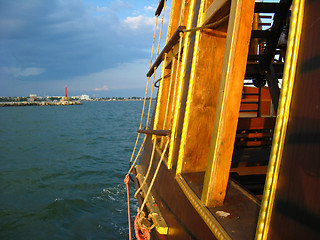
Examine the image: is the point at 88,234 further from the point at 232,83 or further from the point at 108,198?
the point at 232,83

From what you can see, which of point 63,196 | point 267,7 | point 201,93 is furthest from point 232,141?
point 63,196

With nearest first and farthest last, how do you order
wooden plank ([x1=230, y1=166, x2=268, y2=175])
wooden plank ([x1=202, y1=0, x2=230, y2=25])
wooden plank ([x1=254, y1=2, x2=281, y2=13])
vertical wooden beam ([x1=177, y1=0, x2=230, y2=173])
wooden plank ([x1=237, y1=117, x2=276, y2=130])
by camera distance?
wooden plank ([x1=202, y1=0, x2=230, y2=25]) → vertical wooden beam ([x1=177, y1=0, x2=230, y2=173]) → wooden plank ([x1=254, y1=2, x2=281, y2=13]) → wooden plank ([x1=230, y1=166, x2=268, y2=175]) → wooden plank ([x1=237, y1=117, x2=276, y2=130])

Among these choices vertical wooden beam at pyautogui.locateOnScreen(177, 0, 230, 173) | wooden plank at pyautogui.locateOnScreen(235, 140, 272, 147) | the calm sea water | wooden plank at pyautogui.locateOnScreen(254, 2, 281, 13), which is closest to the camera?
vertical wooden beam at pyautogui.locateOnScreen(177, 0, 230, 173)

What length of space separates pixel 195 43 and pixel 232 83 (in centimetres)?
70

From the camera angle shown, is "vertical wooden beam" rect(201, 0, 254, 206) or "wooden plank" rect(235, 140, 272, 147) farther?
"wooden plank" rect(235, 140, 272, 147)

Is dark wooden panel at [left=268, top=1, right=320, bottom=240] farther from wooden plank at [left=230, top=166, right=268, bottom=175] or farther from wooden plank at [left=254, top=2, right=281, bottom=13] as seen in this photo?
wooden plank at [left=230, top=166, right=268, bottom=175]

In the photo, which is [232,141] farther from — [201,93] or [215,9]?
[215,9]

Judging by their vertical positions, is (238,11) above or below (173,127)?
above

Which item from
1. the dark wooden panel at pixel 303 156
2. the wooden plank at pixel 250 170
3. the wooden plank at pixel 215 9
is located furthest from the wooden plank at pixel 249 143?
the dark wooden panel at pixel 303 156

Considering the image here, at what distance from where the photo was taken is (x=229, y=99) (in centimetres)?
154

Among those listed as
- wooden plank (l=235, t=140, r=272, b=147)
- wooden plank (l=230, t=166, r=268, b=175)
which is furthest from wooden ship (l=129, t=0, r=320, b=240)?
wooden plank (l=235, t=140, r=272, b=147)

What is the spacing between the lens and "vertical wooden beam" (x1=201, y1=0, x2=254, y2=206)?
148 cm

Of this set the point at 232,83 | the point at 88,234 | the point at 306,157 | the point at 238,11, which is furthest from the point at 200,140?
the point at 88,234

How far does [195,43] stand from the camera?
207cm
